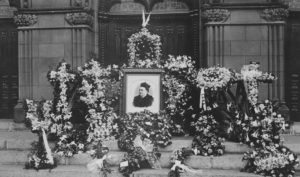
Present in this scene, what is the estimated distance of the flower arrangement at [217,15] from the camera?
1116 cm

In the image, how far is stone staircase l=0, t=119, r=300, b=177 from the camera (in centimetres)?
830

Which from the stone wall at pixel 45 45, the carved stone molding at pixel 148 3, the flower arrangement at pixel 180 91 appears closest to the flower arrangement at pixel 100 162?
the flower arrangement at pixel 180 91

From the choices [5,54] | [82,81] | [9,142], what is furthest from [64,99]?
[5,54]

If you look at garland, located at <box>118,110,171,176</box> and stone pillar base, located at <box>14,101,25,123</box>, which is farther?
stone pillar base, located at <box>14,101,25,123</box>

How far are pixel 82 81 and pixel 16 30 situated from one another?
4.08 meters

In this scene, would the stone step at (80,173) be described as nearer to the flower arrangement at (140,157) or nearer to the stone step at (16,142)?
the flower arrangement at (140,157)

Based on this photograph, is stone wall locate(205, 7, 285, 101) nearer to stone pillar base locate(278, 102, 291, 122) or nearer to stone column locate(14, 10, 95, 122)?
stone pillar base locate(278, 102, 291, 122)

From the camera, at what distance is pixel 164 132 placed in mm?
9227

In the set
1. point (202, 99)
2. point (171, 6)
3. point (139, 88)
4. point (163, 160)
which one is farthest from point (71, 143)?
point (171, 6)

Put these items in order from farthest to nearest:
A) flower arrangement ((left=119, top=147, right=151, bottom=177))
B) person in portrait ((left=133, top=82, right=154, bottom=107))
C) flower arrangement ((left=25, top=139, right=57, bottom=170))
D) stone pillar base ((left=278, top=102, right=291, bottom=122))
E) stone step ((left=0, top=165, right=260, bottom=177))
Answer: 1. stone pillar base ((left=278, top=102, right=291, bottom=122))
2. person in portrait ((left=133, top=82, right=154, bottom=107))
3. flower arrangement ((left=25, top=139, right=57, bottom=170))
4. flower arrangement ((left=119, top=147, right=151, bottom=177))
5. stone step ((left=0, top=165, right=260, bottom=177))

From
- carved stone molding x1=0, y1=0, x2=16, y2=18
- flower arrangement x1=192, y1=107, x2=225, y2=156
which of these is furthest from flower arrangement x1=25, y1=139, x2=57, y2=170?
carved stone molding x1=0, y1=0, x2=16, y2=18

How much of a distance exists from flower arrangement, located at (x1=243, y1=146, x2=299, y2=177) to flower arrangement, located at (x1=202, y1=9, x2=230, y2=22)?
411 centimetres

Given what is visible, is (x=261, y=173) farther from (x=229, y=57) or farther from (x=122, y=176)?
(x=229, y=57)

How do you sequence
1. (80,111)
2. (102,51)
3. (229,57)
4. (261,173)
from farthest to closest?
(102,51)
(229,57)
(80,111)
(261,173)
